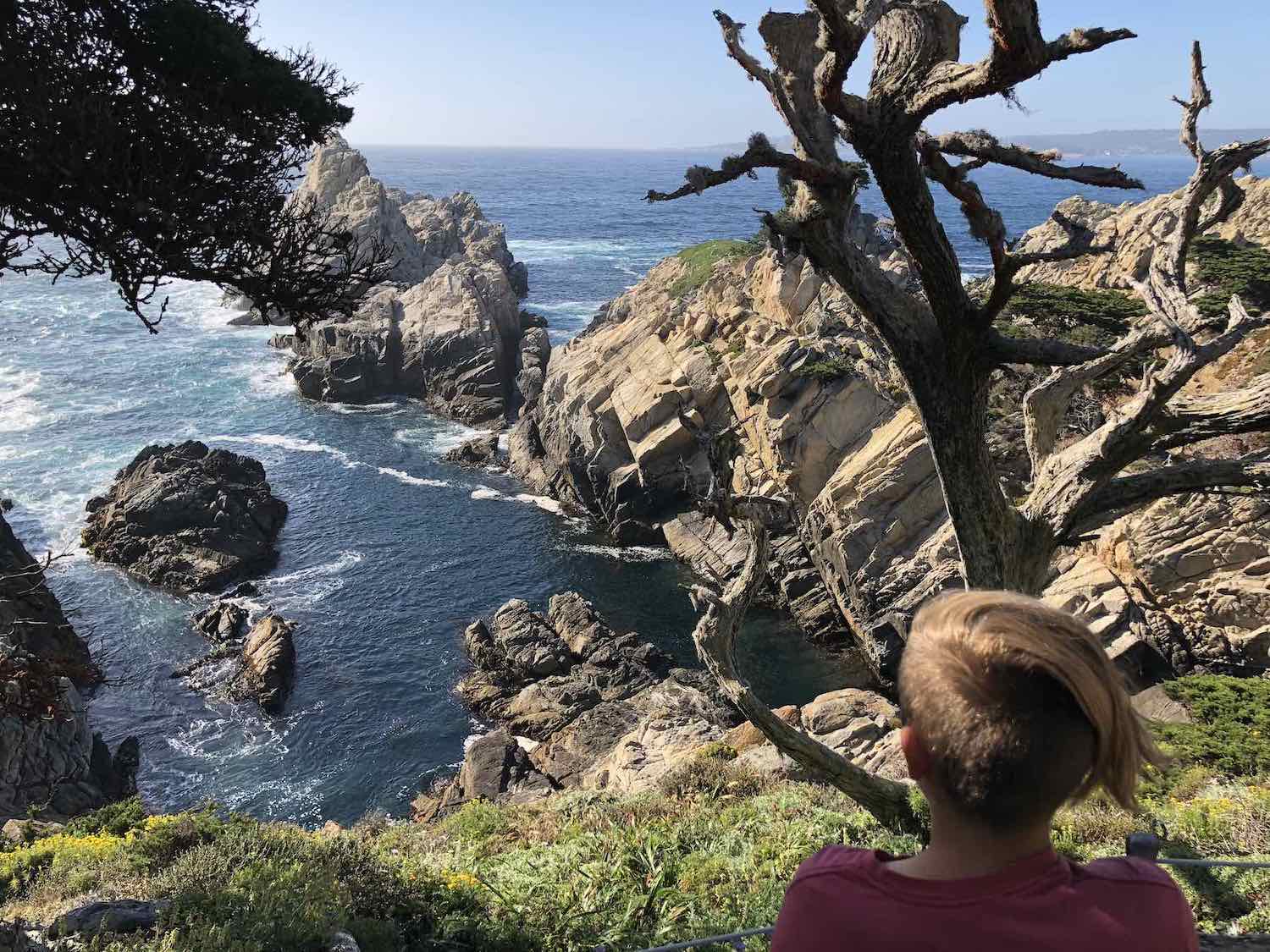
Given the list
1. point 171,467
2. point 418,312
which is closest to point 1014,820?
point 171,467

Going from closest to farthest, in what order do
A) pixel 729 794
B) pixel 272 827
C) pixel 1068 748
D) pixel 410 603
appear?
1. pixel 1068 748
2. pixel 272 827
3. pixel 729 794
4. pixel 410 603

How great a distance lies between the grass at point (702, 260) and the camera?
195 feet

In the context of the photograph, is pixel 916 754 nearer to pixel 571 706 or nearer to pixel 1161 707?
pixel 1161 707

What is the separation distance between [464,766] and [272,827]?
1578 centimetres

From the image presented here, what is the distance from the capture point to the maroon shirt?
187cm

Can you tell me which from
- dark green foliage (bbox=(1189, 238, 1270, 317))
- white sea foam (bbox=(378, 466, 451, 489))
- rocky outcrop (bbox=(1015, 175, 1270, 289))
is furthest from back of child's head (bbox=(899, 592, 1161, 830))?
white sea foam (bbox=(378, 466, 451, 489))

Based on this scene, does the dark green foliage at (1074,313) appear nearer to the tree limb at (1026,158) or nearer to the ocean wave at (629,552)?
the ocean wave at (629,552)

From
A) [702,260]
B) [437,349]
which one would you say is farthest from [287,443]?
[702,260]

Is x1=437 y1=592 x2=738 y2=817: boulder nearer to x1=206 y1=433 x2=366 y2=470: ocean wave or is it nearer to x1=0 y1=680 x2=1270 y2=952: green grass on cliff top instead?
x1=0 y1=680 x2=1270 y2=952: green grass on cliff top

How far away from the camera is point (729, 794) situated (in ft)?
44.5

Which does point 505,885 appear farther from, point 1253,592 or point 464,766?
point 1253,592

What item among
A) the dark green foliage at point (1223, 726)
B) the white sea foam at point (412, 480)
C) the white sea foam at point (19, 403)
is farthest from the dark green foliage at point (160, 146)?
the white sea foam at point (19, 403)

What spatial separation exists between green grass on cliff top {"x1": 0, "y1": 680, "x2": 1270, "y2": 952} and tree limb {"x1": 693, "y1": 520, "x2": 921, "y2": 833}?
1.28 ft

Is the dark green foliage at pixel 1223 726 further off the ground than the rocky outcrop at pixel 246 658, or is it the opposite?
the dark green foliage at pixel 1223 726
